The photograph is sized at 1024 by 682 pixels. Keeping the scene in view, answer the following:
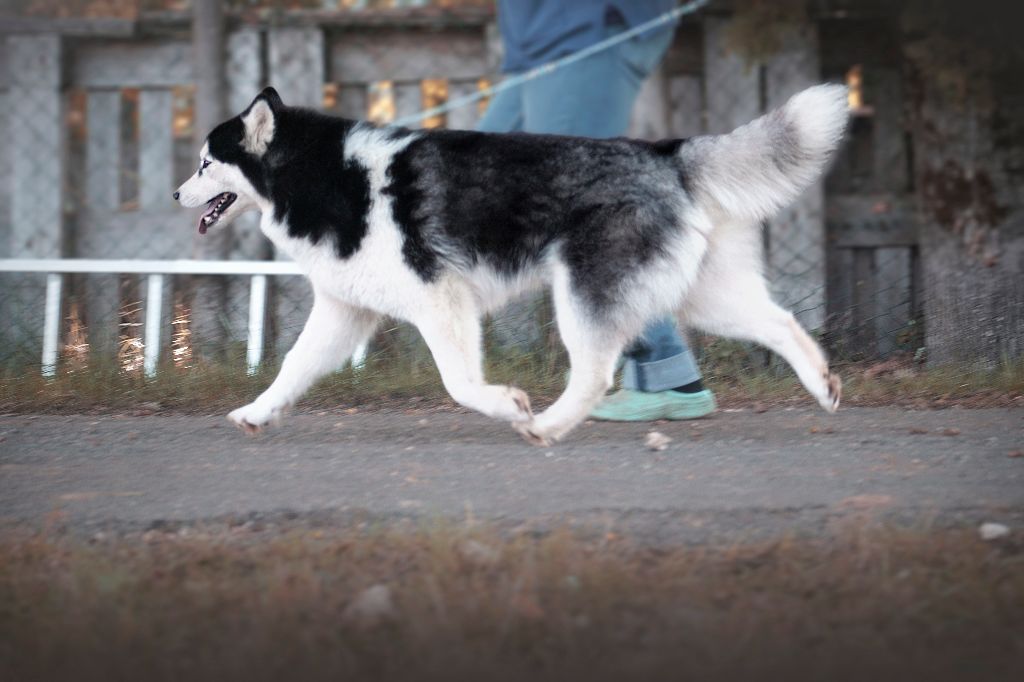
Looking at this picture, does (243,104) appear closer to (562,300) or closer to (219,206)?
(219,206)

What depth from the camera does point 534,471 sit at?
342 centimetres

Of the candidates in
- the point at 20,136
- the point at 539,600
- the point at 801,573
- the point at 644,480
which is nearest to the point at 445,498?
the point at 644,480

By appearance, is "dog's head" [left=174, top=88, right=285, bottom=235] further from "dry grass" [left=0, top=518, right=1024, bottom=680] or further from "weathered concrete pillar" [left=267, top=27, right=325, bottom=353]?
"weathered concrete pillar" [left=267, top=27, right=325, bottom=353]

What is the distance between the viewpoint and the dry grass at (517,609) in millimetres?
2035

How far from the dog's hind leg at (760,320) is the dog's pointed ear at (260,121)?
156 cm

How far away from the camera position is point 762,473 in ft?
10.9

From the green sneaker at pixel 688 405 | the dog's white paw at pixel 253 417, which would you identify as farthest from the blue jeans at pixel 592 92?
the dog's white paw at pixel 253 417

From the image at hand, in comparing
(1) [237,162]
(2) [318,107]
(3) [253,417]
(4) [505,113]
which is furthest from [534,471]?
(2) [318,107]

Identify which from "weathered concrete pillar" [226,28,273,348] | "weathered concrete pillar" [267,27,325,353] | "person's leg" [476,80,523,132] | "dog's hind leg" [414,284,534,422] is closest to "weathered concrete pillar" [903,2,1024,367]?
"person's leg" [476,80,523,132]

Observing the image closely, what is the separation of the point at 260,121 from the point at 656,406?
1.75 metres

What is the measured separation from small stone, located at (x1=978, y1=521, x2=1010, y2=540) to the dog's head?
256 centimetres

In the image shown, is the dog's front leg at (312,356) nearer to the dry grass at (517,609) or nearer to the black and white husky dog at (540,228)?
the black and white husky dog at (540,228)

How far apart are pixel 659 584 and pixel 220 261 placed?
4013 mm

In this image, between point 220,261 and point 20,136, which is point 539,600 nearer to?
point 220,261
